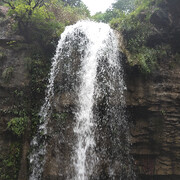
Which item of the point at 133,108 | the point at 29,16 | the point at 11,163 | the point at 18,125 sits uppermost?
the point at 29,16

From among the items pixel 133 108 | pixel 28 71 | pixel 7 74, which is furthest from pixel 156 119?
pixel 7 74

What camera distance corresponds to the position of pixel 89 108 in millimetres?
6391

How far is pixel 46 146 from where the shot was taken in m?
5.85

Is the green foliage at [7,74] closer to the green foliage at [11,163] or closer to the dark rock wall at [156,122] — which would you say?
the green foliage at [11,163]

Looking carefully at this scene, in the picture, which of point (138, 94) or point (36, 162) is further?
point (138, 94)

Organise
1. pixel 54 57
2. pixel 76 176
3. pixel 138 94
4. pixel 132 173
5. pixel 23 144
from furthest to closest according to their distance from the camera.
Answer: pixel 54 57, pixel 138 94, pixel 132 173, pixel 23 144, pixel 76 176

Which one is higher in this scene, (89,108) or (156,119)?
(89,108)

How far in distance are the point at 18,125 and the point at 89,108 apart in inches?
100

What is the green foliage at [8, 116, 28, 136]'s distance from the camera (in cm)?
572

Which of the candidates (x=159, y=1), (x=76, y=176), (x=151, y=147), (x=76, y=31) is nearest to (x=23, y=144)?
(x=76, y=176)

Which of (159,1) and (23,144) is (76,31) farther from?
(23,144)

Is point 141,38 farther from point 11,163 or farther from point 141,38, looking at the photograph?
point 11,163

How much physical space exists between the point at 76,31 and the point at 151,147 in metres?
5.86

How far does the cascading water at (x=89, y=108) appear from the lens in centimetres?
570
